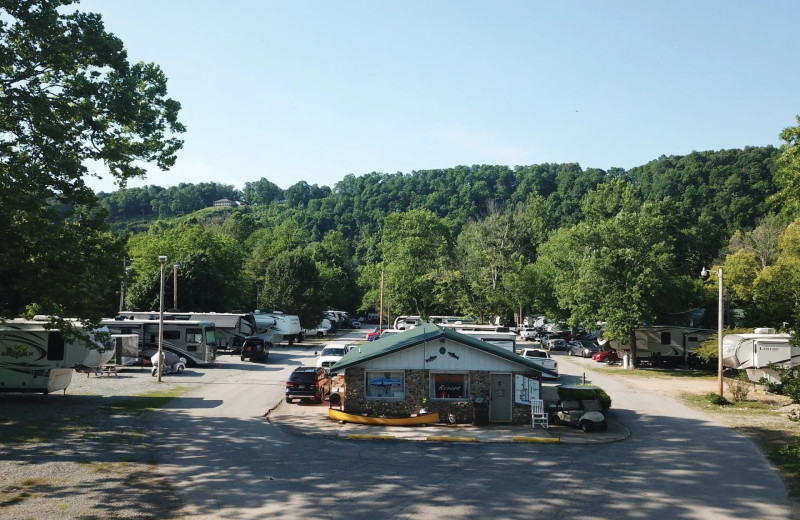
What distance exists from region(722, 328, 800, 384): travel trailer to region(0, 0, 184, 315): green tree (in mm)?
29844

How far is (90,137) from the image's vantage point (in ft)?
74.8

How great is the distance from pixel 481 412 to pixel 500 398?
109 centimetres

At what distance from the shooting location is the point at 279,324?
193ft

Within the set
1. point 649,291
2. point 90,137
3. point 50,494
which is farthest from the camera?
point 649,291

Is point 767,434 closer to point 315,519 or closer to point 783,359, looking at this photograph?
point 783,359

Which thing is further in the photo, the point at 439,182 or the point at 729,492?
the point at 439,182

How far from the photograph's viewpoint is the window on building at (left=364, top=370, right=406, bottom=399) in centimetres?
2528

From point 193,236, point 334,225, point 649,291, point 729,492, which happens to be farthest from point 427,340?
point 334,225

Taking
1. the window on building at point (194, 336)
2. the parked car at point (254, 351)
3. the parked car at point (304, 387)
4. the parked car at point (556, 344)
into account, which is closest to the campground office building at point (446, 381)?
the parked car at point (304, 387)

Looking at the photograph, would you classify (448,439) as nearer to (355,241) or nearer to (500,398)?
(500,398)

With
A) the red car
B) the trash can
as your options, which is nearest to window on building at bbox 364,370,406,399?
the trash can

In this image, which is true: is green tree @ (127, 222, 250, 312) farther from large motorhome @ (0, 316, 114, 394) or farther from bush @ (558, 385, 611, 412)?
bush @ (558, 385, 611, 412)

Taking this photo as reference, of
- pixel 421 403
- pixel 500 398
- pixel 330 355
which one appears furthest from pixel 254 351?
pixel 500 398

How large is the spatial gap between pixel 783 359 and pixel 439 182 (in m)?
148
